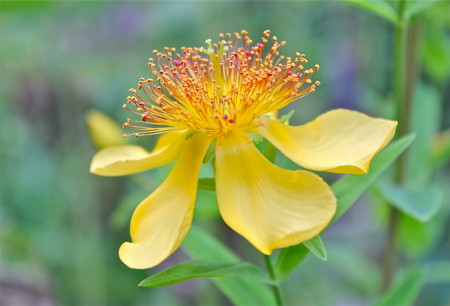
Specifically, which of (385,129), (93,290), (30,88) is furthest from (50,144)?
(385,129)

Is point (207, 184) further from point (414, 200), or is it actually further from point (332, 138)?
point (414, 200)

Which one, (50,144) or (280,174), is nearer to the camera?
(280,174)

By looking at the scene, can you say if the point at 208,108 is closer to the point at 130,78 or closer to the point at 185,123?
the point at 185,123

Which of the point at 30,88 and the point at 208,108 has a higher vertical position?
the point at 208,108

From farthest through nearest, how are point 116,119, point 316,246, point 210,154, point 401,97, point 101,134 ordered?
1. point 116,119
2. point 101,134
3. point 401,97
4. point 210,154
5. point 316,246

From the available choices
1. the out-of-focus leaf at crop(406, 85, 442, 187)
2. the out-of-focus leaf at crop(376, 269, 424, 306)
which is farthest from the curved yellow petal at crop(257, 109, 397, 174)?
the out-of-focus leaf at crop(406, 85, 442, 187)

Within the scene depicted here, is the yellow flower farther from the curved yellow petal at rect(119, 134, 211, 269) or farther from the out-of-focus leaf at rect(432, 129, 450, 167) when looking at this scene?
the out-of-focus leaf at rect(432, 129, 450, 167)

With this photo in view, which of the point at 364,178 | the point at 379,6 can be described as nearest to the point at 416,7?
the point at 379,6
